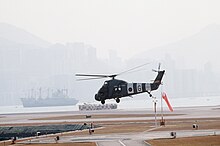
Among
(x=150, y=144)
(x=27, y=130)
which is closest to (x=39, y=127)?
(x=27, y=130)

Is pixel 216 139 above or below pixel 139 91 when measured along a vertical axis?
below

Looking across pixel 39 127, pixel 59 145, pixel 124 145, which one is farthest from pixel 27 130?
pixel 124 145

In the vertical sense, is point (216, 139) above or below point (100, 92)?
below

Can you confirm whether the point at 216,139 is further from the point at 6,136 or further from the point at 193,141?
the point at 6,136

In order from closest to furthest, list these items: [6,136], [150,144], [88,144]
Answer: [150,144] → [88,144] → [6,136]

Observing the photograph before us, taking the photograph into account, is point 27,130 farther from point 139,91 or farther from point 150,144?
point 139,91

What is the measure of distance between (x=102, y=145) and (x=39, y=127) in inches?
2026

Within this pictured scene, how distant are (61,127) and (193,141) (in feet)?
175

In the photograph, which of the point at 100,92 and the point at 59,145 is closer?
the point at 100,92

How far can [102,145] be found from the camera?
66.4 m

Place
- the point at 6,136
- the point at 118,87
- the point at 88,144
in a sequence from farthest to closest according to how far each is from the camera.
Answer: the point at 6,136, the point at 88,144, the point at 118,87

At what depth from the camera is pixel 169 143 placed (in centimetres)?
6506

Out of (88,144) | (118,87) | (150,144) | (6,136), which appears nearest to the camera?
(118,87)

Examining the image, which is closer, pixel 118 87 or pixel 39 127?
pixel 118 87
